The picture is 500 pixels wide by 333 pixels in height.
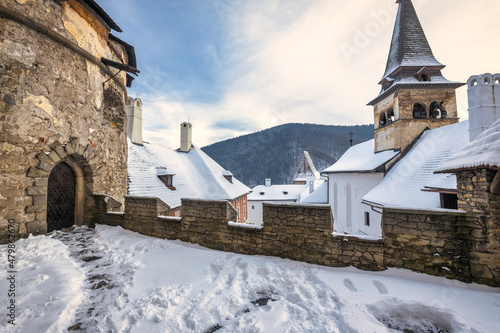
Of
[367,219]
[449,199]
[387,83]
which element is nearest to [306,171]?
[387,83]

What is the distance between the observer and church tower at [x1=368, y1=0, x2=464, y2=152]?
45.5ft

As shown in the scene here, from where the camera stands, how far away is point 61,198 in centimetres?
657

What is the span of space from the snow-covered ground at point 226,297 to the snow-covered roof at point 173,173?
685cm

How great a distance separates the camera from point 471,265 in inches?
140

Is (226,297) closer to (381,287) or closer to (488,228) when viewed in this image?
(381,287)

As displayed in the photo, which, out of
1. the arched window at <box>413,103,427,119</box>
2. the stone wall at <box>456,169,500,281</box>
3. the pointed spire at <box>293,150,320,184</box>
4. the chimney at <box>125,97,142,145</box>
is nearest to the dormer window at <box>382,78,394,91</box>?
the arched window at <box>413,103,427,119</box>

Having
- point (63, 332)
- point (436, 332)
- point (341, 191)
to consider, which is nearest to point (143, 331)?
point (63, 332)

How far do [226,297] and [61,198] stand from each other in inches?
273

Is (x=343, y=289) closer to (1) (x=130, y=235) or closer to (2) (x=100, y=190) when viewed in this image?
(1) (x=130, y=235)

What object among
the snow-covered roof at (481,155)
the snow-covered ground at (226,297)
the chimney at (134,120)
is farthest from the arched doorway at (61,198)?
the snow-covered roof at (481,155)

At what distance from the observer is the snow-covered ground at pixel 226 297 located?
8.68 feet

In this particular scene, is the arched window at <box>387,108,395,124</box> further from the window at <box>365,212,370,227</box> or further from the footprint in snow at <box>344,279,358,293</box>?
the footprint in snow at <box>344,279,358,293</box>

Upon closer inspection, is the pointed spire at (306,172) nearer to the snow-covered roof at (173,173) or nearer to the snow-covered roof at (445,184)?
the snow-covered roof at (173,173)

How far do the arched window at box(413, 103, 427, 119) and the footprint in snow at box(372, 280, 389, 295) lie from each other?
15607 mm
